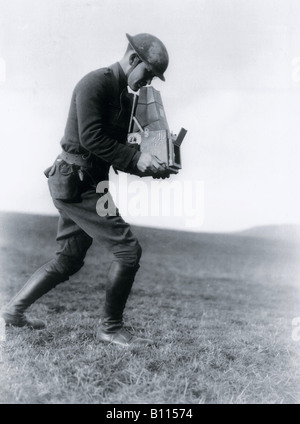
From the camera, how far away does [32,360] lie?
10.6ft

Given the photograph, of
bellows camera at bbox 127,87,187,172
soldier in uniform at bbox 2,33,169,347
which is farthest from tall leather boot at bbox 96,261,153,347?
bellows camera at bbox 127,87,187,172

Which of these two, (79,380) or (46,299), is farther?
(46,299)

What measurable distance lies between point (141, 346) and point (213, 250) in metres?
9.99

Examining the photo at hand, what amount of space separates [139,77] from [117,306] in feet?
6.16

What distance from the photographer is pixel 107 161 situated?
3531 millimetres

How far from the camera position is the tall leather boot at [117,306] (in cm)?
365

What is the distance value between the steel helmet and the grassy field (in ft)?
7.29

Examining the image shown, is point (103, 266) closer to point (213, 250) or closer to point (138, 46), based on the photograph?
point (213, 250)

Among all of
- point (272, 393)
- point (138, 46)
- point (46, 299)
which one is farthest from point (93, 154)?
point (46, 299)

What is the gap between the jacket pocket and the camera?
3625 mm

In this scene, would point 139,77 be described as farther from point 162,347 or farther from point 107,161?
point 162,347

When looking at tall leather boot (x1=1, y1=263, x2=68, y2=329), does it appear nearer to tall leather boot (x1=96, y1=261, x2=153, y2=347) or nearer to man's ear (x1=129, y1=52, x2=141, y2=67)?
tall leather boot (x1=96, y1=261, x2=153, y2=347)

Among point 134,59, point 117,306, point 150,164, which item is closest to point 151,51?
point 134,59

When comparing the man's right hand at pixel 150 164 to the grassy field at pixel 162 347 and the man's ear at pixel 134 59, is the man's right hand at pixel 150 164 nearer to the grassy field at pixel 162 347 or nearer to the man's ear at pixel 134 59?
the man's ear at pixel 134 59
